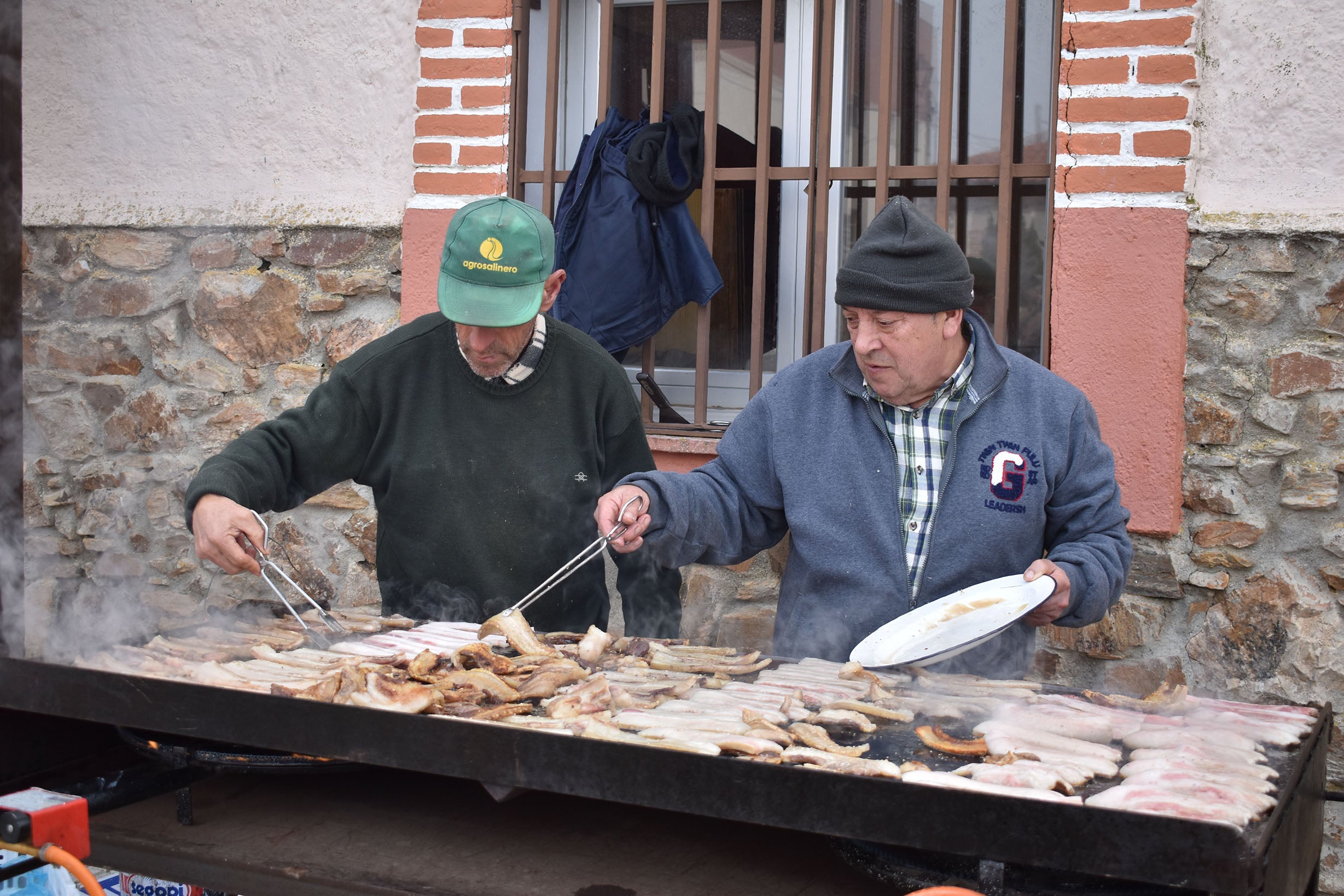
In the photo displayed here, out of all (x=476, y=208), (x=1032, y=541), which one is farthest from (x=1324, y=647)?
(x=476, y=208)

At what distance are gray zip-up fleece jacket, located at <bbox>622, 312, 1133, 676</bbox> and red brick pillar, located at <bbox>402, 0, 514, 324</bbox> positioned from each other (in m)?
1.84

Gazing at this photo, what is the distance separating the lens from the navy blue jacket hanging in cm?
437

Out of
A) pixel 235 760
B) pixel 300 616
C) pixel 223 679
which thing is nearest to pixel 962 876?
pixel 235 760

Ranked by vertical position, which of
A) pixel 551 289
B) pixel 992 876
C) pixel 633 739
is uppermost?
pixel 551 289

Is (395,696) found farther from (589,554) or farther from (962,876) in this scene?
(962,876)

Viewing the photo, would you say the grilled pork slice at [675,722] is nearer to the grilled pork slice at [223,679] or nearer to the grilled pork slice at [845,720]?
the grilled pork slice at [845,720]

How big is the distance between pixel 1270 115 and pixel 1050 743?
2502 mm

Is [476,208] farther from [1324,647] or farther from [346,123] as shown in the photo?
[1324,647]

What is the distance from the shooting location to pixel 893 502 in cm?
307

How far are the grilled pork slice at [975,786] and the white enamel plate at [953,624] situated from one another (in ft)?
1.96

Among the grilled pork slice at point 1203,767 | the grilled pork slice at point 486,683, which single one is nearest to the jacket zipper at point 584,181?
the grilled pork slice at point 486,683

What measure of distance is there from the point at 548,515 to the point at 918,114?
212 centimetres

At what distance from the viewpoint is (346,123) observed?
15.8ft

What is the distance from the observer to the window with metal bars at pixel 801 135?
421 centimetres
